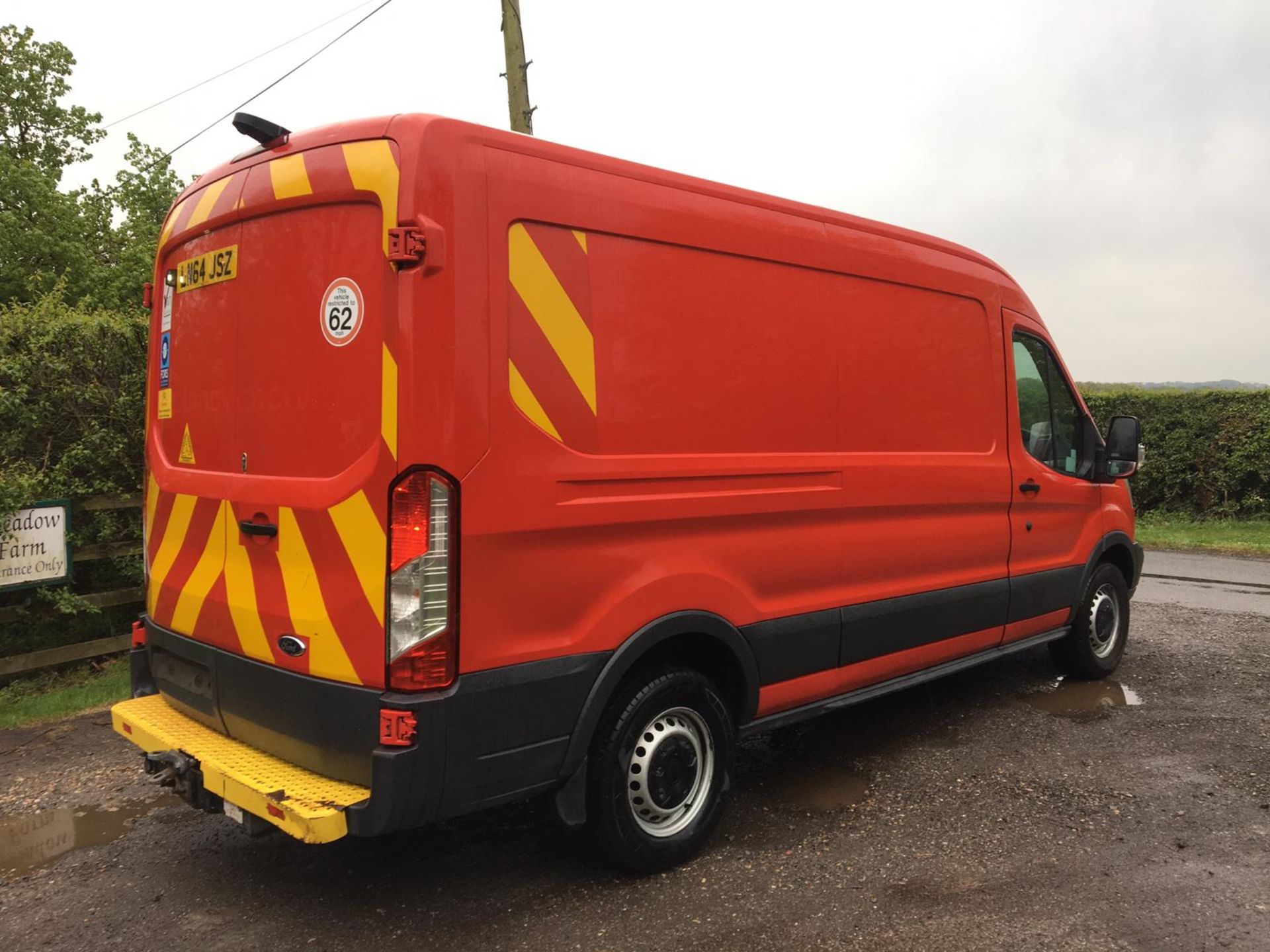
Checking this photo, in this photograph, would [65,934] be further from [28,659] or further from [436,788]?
[28,659]

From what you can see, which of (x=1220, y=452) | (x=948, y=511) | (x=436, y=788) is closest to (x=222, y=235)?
(x=436, y=788)

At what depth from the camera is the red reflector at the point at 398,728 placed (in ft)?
8.68

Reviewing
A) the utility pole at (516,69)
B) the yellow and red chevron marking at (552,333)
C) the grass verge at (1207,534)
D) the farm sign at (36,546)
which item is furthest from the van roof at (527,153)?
the grass verge at (1207,534)

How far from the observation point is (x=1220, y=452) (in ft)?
48.5

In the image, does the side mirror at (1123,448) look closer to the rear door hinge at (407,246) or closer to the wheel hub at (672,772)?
the wheel hub at (672,772)

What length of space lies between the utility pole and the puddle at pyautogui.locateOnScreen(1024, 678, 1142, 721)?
20.3ft

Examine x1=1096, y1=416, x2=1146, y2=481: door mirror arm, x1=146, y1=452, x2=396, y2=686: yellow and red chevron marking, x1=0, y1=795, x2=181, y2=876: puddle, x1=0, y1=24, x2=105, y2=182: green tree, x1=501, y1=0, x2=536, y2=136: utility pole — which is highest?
x1=0, y1=24, x2=105, y2=182: green tree

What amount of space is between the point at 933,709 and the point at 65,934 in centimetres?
429

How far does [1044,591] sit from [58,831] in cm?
502

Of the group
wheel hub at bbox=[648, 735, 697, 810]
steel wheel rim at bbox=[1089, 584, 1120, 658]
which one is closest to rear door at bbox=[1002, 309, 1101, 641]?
steel wheel rim at bbox=[1089, 584, 1120, 658]

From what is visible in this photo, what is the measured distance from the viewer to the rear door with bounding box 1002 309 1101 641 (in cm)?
505

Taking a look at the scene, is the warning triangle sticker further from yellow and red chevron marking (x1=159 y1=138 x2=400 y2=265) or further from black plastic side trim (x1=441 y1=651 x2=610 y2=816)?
black plastic side trim (x1=441 y1=651 x2=610 y2=816)

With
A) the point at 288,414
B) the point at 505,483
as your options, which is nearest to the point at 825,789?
the point at 505,483

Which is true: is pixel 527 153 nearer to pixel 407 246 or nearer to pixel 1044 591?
pixel 407 246
